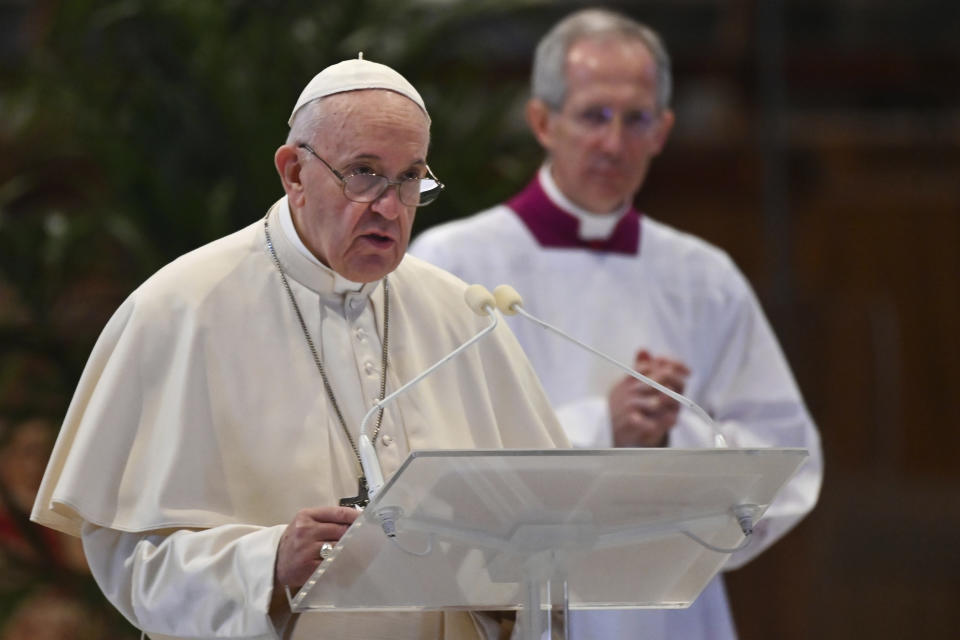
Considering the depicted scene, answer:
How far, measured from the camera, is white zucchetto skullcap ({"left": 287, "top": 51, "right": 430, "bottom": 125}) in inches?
116

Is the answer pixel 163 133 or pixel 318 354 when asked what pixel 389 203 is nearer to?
pixel 318 354

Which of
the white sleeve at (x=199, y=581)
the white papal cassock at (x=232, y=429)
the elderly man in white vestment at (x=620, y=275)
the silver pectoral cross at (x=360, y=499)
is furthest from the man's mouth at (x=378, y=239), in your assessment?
the elderly man in white vestment at (x=620, y=275)

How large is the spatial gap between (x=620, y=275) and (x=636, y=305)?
0.35 feet

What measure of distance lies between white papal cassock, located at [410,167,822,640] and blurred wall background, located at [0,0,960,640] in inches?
46.8

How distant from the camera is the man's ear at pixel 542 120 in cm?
465

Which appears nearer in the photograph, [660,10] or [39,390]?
[39,390]

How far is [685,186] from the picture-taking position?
8.72 metres

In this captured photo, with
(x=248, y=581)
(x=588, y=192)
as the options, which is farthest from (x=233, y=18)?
(x=248, y=581)

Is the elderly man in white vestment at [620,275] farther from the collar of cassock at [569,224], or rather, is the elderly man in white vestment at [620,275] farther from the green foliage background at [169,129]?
the green foliage background at [169,129]

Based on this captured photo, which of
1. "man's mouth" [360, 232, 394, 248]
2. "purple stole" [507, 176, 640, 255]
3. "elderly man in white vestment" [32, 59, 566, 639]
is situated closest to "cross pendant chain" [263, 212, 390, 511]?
"elderly man in white vestment" [32, 59, 566, 639]

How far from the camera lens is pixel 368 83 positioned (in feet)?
9.69

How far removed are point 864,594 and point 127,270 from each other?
408cm

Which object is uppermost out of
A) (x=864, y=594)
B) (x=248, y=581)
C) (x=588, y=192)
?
(x=588, y=192)

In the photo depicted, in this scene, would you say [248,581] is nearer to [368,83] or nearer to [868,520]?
[368,83]
